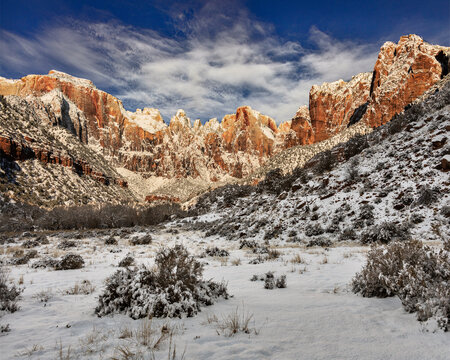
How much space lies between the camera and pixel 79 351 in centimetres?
293

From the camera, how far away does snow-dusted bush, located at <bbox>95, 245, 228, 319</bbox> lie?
4211mm

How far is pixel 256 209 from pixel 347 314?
23.0m

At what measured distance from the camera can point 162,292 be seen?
4449 millimetres

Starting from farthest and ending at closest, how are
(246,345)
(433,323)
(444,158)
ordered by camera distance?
(444,158), (433,323), (246,345)

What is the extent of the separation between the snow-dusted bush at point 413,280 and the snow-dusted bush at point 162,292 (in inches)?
119

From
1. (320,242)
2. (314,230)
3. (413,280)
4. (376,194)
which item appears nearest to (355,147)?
(376,194)

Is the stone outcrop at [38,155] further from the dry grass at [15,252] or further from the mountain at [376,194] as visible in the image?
the mountain at [376,194]

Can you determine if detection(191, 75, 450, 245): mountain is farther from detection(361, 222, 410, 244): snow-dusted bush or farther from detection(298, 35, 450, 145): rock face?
detection(298, 35, 450, 145): rock face

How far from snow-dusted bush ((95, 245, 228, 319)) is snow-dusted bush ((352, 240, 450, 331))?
3020mm

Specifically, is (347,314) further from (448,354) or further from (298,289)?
(298,289)

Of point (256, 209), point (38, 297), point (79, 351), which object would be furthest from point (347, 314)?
point (256, 209)

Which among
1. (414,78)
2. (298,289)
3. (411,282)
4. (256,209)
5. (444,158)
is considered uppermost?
(414,78)

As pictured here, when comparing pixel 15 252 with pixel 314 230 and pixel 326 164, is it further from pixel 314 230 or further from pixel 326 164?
pixel 326 164

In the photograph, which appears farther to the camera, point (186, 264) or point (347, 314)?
point (186, 264)
